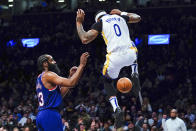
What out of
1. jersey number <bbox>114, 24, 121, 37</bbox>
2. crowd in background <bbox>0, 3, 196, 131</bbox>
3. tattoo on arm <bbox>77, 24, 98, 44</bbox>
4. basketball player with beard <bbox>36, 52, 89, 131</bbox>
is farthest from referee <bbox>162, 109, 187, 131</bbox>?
basketball player with beard <bbox>36, 52, 89, 131</bbox>

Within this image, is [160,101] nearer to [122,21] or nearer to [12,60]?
[12,60]

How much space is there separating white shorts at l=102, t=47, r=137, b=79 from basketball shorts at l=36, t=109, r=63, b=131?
4.85ft

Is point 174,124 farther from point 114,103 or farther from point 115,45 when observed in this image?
point 115,45

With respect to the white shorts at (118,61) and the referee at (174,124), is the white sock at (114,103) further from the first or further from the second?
the referee at (174,124)

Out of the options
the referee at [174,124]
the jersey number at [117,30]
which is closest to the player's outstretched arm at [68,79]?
the jersey number at [117,30]

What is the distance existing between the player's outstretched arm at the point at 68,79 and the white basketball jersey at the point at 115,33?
110 cm

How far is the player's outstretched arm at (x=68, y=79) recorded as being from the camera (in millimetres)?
6875

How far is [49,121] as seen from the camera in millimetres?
7051

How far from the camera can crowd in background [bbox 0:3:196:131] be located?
17.1m

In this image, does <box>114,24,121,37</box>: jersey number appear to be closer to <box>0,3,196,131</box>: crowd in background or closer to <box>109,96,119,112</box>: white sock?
<box>109,96,119,112</box>: white sock

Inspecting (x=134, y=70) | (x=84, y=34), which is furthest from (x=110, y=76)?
(x=84, y=34)

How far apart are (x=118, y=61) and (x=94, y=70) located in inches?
579

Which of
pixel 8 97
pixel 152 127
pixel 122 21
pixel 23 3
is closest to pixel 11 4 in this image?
pixel 23 3

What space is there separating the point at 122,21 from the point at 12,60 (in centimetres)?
1821
